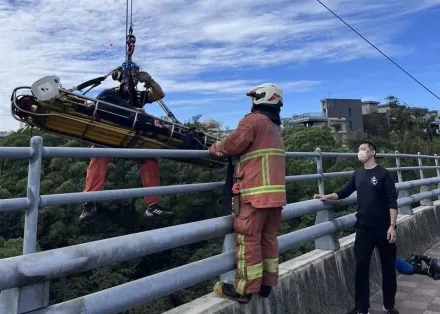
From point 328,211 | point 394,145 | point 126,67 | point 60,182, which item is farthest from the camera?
point 394,145

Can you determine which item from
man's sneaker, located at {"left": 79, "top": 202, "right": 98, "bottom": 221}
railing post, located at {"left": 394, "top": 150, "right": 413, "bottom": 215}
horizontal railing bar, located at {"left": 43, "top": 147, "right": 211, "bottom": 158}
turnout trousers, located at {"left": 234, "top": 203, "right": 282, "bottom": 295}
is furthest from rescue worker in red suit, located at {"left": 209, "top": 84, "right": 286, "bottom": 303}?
railing post, located at {"left": 394, "top": 150, "right": 413, "bottom": 215}

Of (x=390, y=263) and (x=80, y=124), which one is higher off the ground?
(x=80, y=124)

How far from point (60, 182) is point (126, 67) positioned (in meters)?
23.8

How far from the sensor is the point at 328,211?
4.93 meters

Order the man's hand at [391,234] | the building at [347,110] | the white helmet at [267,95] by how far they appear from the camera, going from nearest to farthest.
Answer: the white helmet at [267,95], the man's hand at [391,234], the building at [347,110]

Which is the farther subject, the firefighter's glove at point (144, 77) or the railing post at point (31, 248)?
the firefighter's glove at point (144, 77)

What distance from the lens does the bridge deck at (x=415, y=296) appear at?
470 centimetres

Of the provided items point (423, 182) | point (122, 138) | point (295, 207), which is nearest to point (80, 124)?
point (122, 138)

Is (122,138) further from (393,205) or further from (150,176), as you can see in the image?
(393,205)

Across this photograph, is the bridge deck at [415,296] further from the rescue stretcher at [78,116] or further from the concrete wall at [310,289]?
the rescue stretcher at [78,116]

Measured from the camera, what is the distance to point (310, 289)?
165 inches

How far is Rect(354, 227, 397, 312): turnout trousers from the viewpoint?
14.5 ft

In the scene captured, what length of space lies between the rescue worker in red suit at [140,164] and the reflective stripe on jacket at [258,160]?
170 centimetres

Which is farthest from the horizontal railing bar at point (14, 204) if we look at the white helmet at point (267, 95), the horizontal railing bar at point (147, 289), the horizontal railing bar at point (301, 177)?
the horizontal railing bar at point (301, 177)
